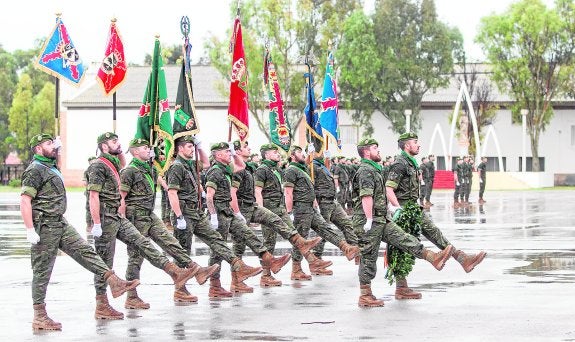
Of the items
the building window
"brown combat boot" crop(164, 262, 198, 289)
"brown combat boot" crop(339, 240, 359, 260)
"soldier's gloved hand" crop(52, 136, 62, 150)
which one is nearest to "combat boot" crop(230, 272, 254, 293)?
"brown combat boot" crop(164, 262, 198, 289)

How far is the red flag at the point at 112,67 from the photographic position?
60.3 ft

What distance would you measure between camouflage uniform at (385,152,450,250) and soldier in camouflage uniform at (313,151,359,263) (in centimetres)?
357

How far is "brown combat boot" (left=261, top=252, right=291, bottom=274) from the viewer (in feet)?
50.4

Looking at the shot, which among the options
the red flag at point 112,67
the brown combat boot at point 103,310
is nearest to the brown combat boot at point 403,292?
the brown combat boot at point 103,310

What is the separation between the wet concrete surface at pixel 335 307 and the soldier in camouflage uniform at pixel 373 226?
1.56 feet

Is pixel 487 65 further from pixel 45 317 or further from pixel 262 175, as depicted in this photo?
pixel 45 317

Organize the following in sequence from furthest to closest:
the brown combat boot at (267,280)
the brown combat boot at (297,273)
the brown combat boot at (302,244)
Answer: the brown combat boot at (297,273), the brown combat boot at (302,244), the brown combat boot at (267,280)

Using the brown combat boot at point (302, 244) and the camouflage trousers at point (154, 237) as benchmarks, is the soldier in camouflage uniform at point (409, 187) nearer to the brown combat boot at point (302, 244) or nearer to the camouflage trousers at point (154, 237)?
the brown combat boot at point (302, 244)

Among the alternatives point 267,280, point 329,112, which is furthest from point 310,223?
point 329,112

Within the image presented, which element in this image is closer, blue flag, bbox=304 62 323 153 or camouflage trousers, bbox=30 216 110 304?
camouflage trousers, bbox=30 216 110 304

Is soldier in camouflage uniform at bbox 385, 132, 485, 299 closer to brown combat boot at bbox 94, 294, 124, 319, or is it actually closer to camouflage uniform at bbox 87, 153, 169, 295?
camouflage uniform at bbox 87, 153, 169, 295

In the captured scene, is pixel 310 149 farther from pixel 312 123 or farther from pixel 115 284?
pixel 115 284

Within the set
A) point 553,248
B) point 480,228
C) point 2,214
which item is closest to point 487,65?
point 2,214

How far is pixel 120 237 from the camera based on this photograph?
44.7 ft
